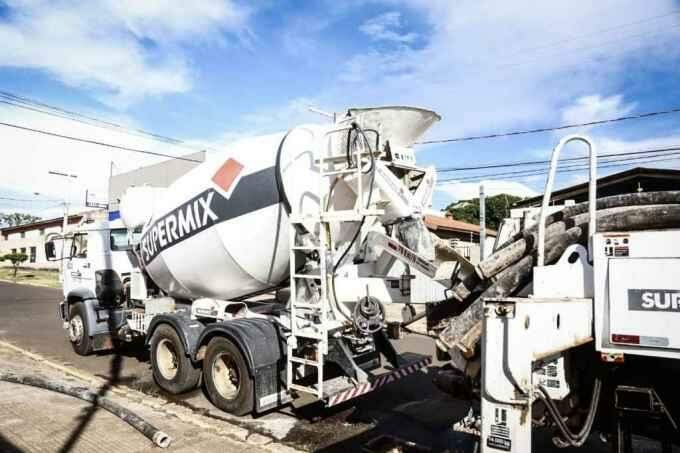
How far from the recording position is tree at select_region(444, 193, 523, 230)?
1601 inches

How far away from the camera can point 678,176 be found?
37.6 feet

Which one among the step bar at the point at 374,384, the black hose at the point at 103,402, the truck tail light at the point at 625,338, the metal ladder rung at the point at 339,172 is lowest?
the black hose at the point at 103,402

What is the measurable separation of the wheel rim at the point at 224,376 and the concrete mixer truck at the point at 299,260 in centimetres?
2

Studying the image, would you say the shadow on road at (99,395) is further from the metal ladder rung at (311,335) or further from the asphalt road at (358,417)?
the metal ladder rung at (311,335)

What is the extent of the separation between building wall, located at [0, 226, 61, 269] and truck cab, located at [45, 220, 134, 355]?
40.5 meters

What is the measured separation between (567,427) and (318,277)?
9.67ft

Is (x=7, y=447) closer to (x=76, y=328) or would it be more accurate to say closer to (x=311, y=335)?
(x=311, y=335)

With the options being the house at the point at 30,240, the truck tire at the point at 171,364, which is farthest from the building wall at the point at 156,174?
the truck tire at the point at 171,364

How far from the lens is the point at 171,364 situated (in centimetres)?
755

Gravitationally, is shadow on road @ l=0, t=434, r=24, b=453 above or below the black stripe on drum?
below

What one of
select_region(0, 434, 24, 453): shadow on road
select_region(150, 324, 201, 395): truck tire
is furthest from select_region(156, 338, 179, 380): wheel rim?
select_region(0, 434, 24, 453): shadow on road

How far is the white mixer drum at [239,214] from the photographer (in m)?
6.09

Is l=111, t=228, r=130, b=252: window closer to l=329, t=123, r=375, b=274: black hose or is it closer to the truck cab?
the truck cab

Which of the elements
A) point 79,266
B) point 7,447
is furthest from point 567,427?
point 79,266
